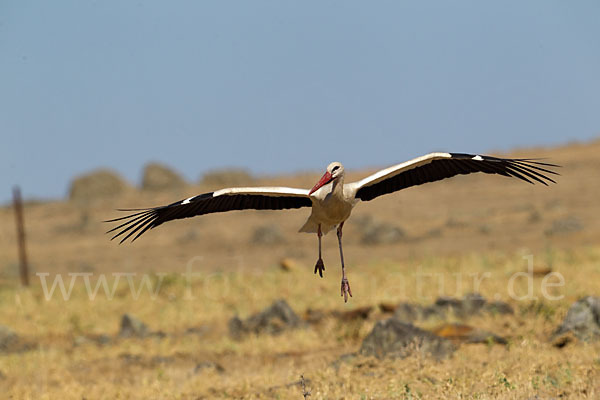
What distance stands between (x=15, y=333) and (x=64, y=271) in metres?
13.4

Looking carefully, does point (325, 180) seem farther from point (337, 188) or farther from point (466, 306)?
point (466, 306)

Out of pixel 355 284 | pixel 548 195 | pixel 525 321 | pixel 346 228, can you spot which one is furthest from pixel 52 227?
pixel 525 321

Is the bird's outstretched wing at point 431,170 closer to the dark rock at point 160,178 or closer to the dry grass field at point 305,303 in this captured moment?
the dry grass field at point 305,303

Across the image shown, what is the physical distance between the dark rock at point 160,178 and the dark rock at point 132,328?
103 ft

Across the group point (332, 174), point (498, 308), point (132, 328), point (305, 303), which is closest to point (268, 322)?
point (305, 303)

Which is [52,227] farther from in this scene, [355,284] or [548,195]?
[355,284]

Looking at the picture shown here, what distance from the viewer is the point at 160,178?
4672cm

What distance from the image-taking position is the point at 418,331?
1026cm

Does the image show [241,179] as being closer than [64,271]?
No

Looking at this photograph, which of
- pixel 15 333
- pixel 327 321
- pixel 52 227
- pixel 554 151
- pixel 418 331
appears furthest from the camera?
pixel 554 151

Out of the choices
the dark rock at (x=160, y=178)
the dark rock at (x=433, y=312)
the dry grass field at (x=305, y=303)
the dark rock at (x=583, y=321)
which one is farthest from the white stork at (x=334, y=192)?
the dark rock at (x=160, y=178)

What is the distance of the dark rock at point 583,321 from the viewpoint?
33.9 ft

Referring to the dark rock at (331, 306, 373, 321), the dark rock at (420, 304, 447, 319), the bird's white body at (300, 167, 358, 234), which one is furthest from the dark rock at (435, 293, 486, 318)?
the bird's white body at (300, 167, 358, 234)

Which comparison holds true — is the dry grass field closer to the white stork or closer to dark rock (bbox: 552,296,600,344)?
dark rock (bbox: 552,296,600,344)
